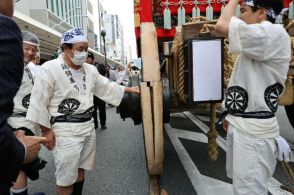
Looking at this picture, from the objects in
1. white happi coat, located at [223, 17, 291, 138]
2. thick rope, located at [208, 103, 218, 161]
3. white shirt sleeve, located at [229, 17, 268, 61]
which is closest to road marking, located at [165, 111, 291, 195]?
thick rope, located at [208, 103, 218, 161]

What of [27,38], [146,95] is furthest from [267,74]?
[27,38]

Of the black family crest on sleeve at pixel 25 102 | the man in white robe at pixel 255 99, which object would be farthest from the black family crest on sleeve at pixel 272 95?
the black family crest on sleeve at pixel 25 102

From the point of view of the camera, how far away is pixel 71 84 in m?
2.78

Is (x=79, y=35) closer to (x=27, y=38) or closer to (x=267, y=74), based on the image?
(x=27, y=38)

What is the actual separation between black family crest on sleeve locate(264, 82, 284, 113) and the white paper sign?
1.63ft

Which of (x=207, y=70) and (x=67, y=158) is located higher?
(x=207, y=70)

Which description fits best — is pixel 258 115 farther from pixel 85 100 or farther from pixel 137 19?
pixel 137 19

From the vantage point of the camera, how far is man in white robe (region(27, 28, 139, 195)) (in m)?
2.70

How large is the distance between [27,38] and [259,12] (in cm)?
228

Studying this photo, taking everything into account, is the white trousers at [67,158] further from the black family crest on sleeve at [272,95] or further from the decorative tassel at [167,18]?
the decorative tassel at [167,18]

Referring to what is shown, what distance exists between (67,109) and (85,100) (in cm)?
17

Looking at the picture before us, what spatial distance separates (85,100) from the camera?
2840mm

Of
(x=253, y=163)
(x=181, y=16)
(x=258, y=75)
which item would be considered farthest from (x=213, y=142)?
(x=181, y=16)

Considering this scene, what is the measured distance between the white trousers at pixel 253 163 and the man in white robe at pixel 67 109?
1.17 m
